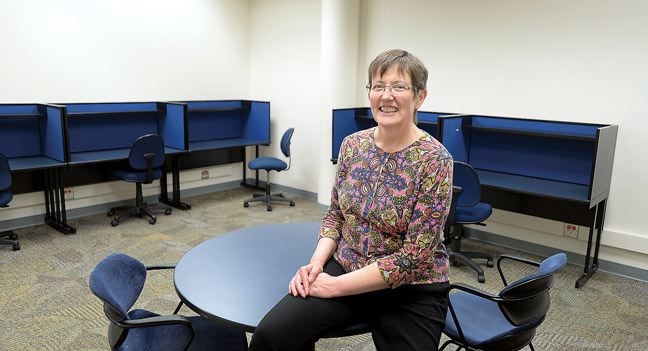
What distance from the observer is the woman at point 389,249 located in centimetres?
148

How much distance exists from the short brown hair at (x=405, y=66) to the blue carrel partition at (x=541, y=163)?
2240mm

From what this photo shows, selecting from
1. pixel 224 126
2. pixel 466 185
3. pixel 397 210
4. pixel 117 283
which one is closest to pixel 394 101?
pixel 397 210

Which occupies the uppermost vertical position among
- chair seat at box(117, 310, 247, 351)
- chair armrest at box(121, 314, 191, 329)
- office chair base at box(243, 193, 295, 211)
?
chair armrest at box(121, 314, 191, 329)

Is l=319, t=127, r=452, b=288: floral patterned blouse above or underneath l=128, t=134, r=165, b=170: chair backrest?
above

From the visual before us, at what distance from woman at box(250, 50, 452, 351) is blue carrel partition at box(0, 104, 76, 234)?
342cm

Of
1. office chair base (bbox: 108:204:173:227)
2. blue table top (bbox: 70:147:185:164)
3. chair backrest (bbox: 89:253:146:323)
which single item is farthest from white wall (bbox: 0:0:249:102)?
chair backrest (bbox: 89:253:146:323)

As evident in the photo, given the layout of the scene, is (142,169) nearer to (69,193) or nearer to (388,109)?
(69,193)

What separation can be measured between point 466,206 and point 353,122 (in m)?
1.90

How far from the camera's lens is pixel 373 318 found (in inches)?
59.9

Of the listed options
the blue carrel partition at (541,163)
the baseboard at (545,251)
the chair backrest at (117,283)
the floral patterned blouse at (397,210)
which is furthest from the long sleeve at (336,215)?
the baseboard at (545,251)

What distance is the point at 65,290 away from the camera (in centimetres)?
321

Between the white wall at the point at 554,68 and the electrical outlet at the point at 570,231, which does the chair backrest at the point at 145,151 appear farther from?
the electrical outlet at the point at 570,231

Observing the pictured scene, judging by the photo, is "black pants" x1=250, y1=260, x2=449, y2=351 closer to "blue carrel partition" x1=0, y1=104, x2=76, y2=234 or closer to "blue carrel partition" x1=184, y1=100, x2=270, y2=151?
"blue carrel partition" x1=0, y1=104, x2=76, y2=234

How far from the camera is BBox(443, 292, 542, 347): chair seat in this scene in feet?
6.05
